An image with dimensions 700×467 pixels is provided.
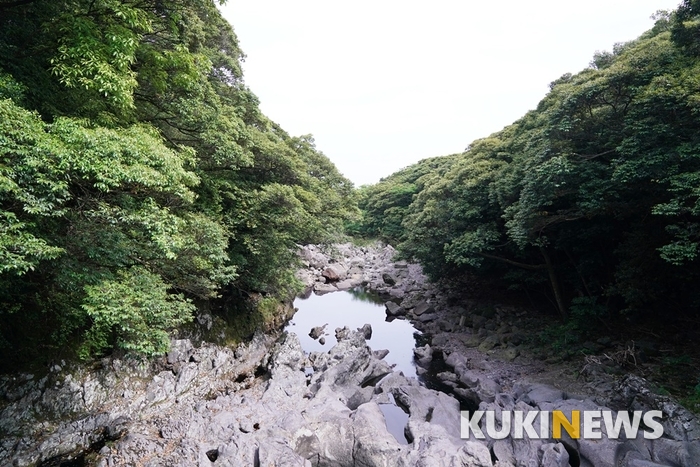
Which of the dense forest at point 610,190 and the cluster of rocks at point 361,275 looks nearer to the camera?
the dense forest at point 610,190

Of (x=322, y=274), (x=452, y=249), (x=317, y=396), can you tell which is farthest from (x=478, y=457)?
(x=322, y=274)

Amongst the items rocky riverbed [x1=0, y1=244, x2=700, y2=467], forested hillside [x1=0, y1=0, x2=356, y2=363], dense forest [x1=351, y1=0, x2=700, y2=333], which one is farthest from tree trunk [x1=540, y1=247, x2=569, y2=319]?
forested hillside [x1=0, y1=0, x2=356, y2=363]

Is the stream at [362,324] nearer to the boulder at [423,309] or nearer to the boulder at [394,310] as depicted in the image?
the boulder at [394,310]

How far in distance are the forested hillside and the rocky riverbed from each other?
1.32 metres

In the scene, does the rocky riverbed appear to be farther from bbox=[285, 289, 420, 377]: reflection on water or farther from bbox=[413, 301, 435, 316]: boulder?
bbox=[413, 301, 435, 316]: boulder

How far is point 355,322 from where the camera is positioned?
21719 millimetres

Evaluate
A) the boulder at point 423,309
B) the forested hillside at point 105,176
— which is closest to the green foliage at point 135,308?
the forested hillside at point 105,176

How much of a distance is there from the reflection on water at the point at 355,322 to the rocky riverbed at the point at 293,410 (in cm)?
292

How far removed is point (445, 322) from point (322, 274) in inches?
619

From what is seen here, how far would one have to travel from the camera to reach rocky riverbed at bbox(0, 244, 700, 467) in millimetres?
7016

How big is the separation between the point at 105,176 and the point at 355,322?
18.4 m

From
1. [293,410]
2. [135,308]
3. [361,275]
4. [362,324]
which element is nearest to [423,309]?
[362,324]

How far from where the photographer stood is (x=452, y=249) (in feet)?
50.4

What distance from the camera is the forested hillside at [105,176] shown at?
15.8 ft
